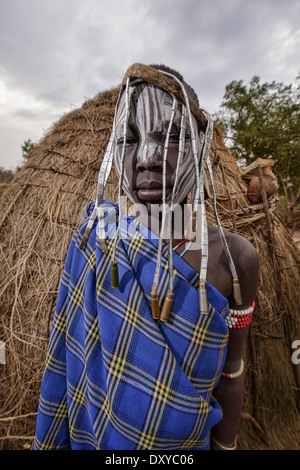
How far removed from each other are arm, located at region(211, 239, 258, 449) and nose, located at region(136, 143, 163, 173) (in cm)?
57

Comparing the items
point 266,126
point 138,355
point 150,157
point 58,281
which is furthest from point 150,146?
point 266,126

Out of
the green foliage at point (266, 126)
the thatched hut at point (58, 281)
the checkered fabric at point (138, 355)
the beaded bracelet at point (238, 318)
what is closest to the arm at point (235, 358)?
the beaded bracelet at point (238, 318)

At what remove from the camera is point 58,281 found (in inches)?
72.4

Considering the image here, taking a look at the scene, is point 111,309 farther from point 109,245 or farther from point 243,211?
point 243,211

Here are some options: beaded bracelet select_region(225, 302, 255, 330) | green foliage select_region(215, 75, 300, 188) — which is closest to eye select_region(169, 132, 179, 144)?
beaded bracelet select_region(225, 302, 255, 330)

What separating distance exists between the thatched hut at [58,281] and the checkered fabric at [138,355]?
969mm

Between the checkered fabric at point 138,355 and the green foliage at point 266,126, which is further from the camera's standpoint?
the green foliage at point 266,126

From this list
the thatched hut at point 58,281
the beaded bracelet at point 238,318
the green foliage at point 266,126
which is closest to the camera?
the beaded bracelet at point 238,318

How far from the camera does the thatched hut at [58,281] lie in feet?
5.92

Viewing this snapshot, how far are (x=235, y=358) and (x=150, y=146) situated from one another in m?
1.10

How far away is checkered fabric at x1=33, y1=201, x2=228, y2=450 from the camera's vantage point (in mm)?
837

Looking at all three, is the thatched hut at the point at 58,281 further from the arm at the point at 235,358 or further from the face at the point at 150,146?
the face at the point at 150,146

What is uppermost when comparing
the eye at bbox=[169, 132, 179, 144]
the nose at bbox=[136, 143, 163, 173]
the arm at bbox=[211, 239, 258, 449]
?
the eye at bbox=[169, 132, 179, 144]

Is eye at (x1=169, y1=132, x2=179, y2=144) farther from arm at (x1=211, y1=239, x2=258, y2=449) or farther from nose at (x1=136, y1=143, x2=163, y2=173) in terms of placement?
arm at (x1=211, y1=239, x2=258, y2=449)
